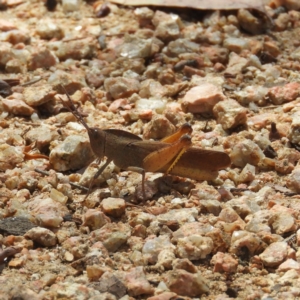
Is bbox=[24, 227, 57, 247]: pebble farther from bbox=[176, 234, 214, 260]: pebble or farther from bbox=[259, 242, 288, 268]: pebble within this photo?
bbox=[259, 242, 288, 268]: pebble

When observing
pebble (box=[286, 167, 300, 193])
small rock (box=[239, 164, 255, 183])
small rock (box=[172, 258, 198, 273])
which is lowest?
small rock (box=[239, 164, 255, 183])

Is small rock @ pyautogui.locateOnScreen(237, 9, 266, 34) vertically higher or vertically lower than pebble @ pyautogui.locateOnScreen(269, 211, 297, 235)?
higher

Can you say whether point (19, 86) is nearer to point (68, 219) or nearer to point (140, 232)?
point (68, 219)

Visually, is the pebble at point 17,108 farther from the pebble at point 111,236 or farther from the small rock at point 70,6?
the small rock at point 70,6

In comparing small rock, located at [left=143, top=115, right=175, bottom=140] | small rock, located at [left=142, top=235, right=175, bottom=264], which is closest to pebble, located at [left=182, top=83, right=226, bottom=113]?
small rock, located at [left=143, top=115, right=175, bottom=140]

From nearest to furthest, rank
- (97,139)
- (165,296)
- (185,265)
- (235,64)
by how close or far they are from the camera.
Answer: (165,296), (185,265), (97,139), (235,64)

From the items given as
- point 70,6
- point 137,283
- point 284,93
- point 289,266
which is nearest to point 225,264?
point 289,266

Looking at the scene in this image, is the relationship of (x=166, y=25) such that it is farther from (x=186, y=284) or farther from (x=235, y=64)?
(x=186, y=284)
